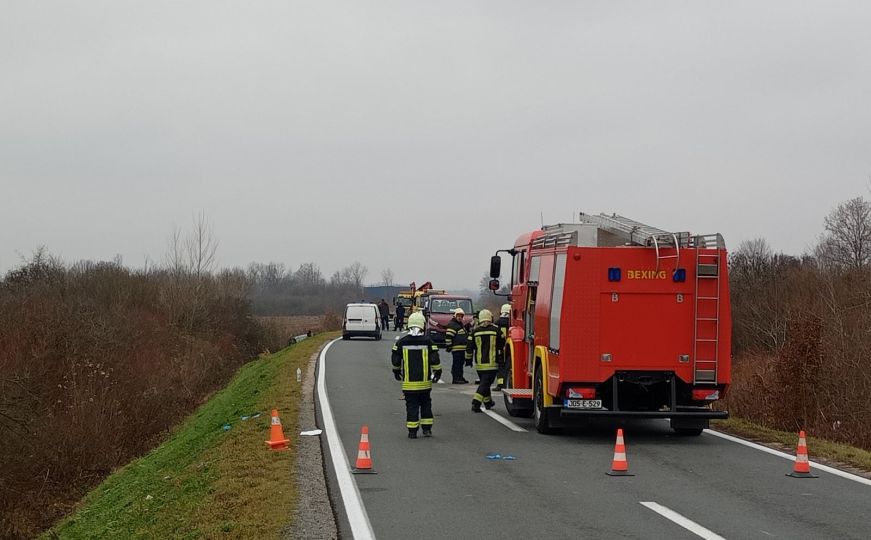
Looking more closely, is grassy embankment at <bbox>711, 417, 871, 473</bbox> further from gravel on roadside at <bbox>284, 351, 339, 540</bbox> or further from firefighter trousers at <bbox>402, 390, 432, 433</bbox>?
gravel on roadside at <bbox>284, 351, 339, 540</bbox>

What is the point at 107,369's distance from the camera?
26.5 meters

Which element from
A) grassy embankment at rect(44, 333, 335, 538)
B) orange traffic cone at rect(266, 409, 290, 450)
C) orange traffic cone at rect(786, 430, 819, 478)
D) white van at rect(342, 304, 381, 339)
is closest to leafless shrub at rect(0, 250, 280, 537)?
grassy embankment at rect(44, 333, 335, 538)

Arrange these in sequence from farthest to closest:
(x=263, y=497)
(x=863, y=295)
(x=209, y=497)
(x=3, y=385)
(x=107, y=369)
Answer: (x=107, y=369), (x=863, y=295), (x=3, y=385), (x=209, y=497), (x=263, y=497)

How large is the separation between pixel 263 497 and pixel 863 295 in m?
17.8

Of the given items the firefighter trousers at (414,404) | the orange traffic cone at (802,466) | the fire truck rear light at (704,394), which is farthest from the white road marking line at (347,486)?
the fire truck rear light at (704,394)

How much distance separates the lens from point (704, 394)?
1309 centimetres

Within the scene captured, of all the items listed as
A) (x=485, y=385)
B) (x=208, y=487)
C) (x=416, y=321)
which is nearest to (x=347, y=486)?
(x=208, y=487)

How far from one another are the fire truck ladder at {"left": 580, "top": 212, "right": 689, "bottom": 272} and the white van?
30.5 metres

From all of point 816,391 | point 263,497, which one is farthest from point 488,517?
point 816,391

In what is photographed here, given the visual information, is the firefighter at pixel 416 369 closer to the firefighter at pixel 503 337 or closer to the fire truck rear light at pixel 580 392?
the fire truck rear light at pixel 580 392

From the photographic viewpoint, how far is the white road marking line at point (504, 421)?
14703mm

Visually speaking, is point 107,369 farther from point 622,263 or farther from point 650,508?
point 650,508

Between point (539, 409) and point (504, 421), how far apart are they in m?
1.74

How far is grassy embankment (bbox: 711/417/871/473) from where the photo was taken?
37.0ft
